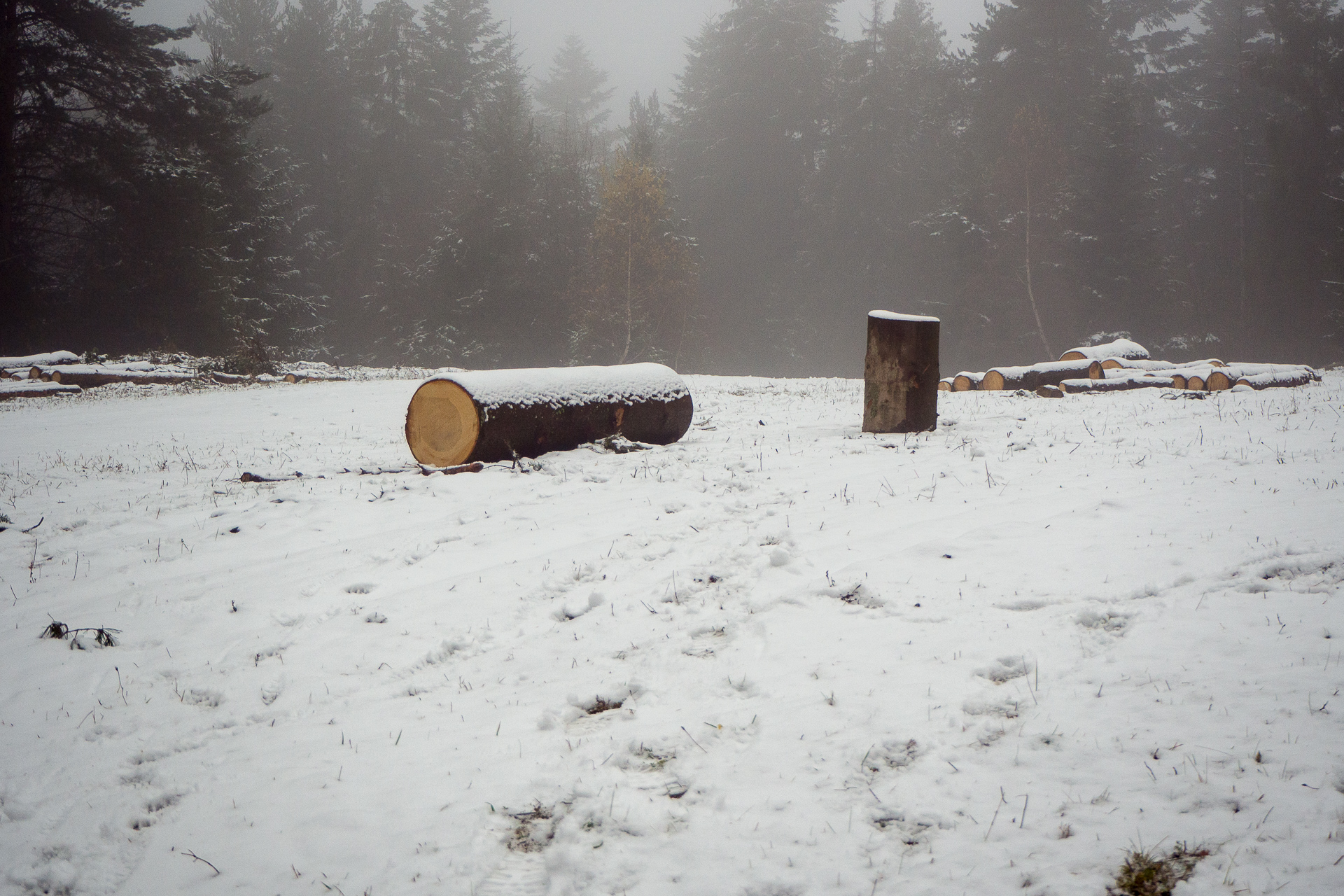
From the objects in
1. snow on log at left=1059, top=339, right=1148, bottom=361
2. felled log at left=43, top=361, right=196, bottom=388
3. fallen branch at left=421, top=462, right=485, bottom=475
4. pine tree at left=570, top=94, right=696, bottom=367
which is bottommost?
fallen branch at left=421, top=462, right=485, bottom=475

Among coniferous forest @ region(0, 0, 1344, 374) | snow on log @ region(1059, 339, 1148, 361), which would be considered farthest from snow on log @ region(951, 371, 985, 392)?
coniferous forest @ region(0, 0, 1344, 374)

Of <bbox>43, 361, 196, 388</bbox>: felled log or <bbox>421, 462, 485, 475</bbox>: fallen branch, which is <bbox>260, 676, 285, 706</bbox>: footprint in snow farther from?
<bbox>43, 361, 196, 388</bbox>: felled log

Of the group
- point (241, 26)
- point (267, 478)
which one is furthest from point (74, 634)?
point (241, 26)

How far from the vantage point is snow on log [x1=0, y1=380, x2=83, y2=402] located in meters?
16.5

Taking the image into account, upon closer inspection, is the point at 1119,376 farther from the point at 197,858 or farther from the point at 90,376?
the point at 90,376

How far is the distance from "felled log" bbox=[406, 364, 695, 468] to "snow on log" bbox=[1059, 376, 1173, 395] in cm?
858

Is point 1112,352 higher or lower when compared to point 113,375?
higher

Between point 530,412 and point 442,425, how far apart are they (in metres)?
0.85

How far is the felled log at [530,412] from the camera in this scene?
6957 mm

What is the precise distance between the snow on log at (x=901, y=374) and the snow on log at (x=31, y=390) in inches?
722

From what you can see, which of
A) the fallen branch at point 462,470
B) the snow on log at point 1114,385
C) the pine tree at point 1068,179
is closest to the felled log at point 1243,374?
the snow on log at point 1114,385

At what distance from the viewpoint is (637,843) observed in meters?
2.38

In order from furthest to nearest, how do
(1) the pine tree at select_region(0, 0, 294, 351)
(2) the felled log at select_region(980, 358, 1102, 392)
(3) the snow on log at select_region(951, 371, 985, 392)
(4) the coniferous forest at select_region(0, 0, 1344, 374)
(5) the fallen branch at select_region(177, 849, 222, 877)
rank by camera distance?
(4) the coniferous forest at select_region(0, 0, 1344, 374) → (1) the pine tree at select_region(0, 0, 294, 351) → (3) the snow on log at select_region(951, 371, 985, 392) → (2) the felled log at select_region(980, 358, 1102, 392) → (5) the fallen branch at select_region(177, 849, 222, 877)

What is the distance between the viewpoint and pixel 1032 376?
1473cm
